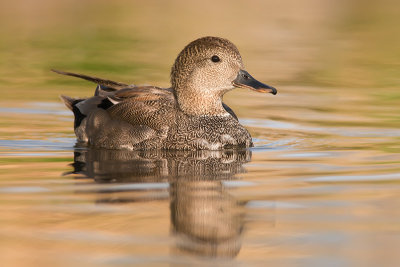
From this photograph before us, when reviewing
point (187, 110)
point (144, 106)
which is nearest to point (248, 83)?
point (187, 110)

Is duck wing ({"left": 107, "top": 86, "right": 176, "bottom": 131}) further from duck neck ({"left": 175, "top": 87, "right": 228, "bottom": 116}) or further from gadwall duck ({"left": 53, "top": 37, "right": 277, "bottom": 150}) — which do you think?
duck neck ({"left": 175, "top": 87, "right": 228, "bottom": 116})

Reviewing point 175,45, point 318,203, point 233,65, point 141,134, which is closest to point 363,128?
point 233,65

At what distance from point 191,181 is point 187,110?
2570 millimetres

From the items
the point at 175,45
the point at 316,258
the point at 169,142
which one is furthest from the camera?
the point at 175,45

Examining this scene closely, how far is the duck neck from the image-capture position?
426 inches

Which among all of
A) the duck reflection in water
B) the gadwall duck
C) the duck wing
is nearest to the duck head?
the gadwall duck

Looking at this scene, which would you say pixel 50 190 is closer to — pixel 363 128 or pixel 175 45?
pixel 363 128

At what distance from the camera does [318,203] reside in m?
7.44

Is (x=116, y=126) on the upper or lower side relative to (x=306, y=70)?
lower

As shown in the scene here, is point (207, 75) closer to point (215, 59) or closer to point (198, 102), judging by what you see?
point (215, 59)

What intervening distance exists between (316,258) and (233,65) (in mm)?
5189

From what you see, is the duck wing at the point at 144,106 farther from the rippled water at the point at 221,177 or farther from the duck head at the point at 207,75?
the rippled water at the point at 221,177

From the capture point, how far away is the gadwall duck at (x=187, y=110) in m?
10.5

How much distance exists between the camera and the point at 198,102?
427 inches
